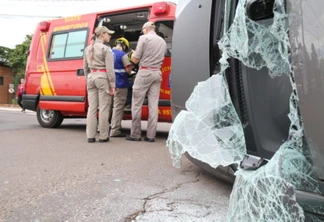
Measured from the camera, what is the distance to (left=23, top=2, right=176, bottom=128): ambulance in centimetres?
536

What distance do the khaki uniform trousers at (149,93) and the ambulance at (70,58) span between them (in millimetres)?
299

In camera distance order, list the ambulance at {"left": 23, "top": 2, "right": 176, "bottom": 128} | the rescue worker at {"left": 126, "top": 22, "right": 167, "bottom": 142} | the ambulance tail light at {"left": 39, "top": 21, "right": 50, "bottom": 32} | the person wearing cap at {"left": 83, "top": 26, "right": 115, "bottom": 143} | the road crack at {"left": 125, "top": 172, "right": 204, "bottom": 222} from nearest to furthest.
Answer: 1. the road crack at {"left": 125, "top": 172, "right": 204, "bottom": 222}
2. the rescue worker at {"left": 126, "top": 22, "right": 167, "bottom": 142}
3. the person wearing cap at {"left": 83, "top": 26, "right": 115, "bottom": 143}
4. the ambulance at {"left": 23, "top": 2, "right": 176, "bottom": 128}
5. the ambulance tail light at {"left": 39, "top": 21, "right": 50, "bottom": 32}

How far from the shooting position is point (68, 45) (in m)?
6.32

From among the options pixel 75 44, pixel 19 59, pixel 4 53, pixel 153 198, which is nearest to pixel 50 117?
pixel 75 44

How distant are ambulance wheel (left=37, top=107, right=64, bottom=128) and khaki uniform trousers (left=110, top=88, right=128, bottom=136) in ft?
5.74

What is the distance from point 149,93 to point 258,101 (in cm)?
310

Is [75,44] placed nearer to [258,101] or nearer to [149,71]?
[149,71]

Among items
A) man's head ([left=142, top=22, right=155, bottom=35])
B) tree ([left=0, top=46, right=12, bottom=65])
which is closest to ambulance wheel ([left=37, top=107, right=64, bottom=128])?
man's head ([left=142, top=22, right=155, bottom=35])

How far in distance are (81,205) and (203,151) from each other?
97 centimetres

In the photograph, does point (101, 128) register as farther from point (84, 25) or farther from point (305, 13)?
point (305, 13)

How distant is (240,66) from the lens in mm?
2170

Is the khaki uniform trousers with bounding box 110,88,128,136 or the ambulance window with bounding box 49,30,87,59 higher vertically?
the ambulance window with bounding box 49,30,87,59

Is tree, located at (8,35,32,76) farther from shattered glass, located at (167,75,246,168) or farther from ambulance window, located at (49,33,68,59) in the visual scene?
shattered glass, located at (167,75,246,168)

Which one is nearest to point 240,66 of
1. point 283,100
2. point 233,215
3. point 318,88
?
point 283,100
